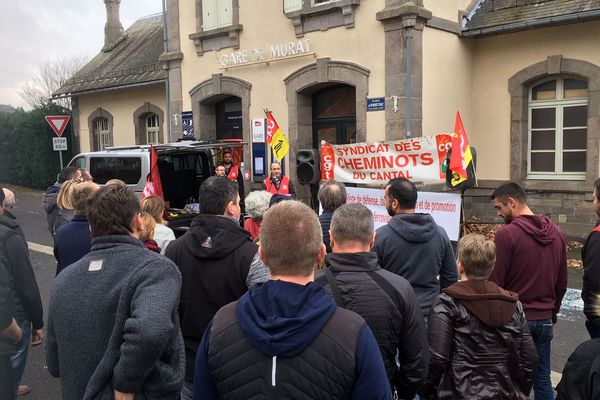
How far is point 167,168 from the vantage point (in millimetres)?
10852

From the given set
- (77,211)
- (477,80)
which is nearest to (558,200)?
(477,80)

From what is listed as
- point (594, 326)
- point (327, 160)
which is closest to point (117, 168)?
point (327, 160)

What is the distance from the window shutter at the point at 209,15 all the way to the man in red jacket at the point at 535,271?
1145 centimetres

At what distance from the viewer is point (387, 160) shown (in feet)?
27.9

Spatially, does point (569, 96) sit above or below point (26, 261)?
above

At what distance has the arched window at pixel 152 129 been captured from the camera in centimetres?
1794

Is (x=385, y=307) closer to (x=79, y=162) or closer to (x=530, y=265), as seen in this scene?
(x=530, y=265)

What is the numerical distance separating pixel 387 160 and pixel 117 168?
223 inches

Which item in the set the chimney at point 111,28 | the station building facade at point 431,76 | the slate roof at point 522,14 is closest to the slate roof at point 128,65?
the chimney at point 111,28

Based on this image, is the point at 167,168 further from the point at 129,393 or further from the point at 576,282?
the point at 129,393

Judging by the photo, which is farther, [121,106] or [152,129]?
[121,106]

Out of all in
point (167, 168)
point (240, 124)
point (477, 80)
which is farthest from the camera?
point (240, 124)

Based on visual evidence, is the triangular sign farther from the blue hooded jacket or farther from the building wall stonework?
the blue hooded jacket

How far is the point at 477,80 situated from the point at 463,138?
548 cm
